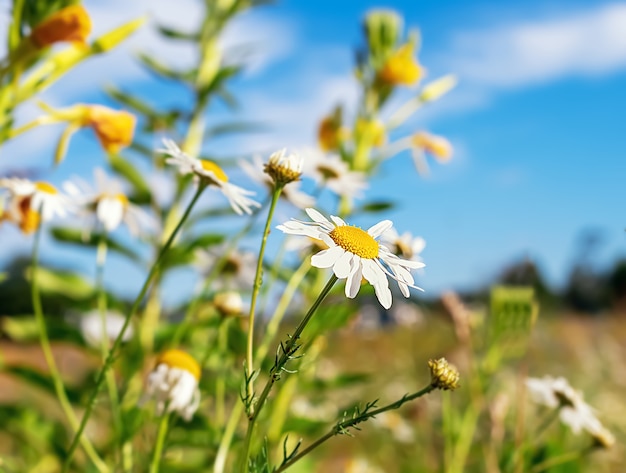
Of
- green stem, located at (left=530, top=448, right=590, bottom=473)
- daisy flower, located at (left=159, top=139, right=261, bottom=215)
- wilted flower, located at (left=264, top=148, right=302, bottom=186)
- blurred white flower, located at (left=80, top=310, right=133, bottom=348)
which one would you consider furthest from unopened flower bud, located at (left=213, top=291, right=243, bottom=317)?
blurred white flower, located at (left=80, top=310, right=133, bottom=348)

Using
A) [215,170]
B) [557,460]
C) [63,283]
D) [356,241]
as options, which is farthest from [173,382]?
[63,283]

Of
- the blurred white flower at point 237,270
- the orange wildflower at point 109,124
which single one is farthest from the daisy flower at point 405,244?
the blurred white flower at point 237,270

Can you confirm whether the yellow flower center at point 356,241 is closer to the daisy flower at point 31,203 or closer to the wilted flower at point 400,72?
the daisy flower at point 31,203

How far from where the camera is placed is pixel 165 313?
148 centimetres

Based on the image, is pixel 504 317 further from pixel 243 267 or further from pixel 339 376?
pixel 243 267

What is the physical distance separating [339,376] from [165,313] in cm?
42

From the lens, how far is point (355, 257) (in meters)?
0.47

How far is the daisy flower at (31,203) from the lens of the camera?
760 mm

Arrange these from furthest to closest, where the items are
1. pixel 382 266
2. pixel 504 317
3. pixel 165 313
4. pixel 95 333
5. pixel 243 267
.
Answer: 1. pixel 165 313
2. pixel 95 333
3. pixel 504 317
4. pixel 243 267
5. pixel 382 266

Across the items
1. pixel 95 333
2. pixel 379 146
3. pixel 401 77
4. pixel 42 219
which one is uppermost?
pixel 42 219

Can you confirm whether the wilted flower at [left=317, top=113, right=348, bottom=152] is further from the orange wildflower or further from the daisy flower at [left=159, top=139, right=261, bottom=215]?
the daisy flower at [left=159, top=139, right=261, bottom=215]

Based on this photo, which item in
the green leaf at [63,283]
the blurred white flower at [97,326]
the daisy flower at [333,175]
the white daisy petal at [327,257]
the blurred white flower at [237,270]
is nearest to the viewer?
the white daisy petal at [327,257]

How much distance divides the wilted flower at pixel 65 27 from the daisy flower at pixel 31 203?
0.15 metres

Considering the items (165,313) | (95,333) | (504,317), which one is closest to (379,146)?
(504,317)
